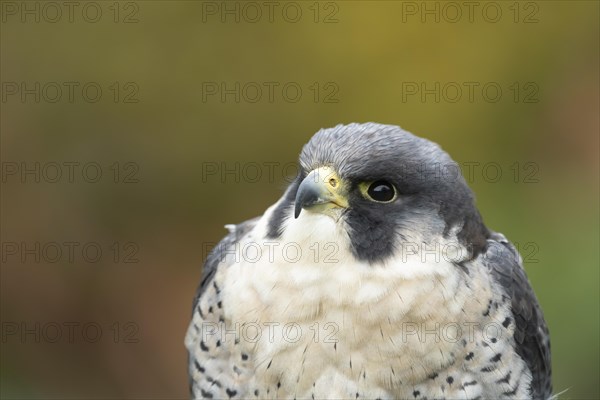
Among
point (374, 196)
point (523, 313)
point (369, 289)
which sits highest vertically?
point (374, 196)

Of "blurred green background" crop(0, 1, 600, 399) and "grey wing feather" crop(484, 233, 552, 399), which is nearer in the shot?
"grey wing feather" crop(484, 233, 552, 399)

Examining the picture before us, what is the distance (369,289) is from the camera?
379cm

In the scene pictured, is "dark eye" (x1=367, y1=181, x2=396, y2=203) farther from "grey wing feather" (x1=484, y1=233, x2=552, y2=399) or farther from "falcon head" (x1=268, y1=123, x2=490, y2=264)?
"grey wing feather" (x1=484, y1=233, x2=552, y2=399)

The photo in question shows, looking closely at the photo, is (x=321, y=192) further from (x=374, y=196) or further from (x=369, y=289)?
(x=369, y=289)

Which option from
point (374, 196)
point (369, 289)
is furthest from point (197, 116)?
point (369, 289)

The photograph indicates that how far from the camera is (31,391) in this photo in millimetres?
7348

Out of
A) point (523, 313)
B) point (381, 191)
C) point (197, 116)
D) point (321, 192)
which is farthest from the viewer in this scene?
point (197, 116)

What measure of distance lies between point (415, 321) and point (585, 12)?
465 cm

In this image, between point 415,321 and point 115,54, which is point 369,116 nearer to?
point 115,54

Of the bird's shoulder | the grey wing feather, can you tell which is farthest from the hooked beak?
the grey wing feather

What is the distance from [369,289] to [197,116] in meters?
4.11

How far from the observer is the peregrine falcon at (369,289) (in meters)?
3.80

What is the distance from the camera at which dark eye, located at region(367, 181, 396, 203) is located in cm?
385

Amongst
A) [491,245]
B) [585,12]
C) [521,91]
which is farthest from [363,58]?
[491,245]
